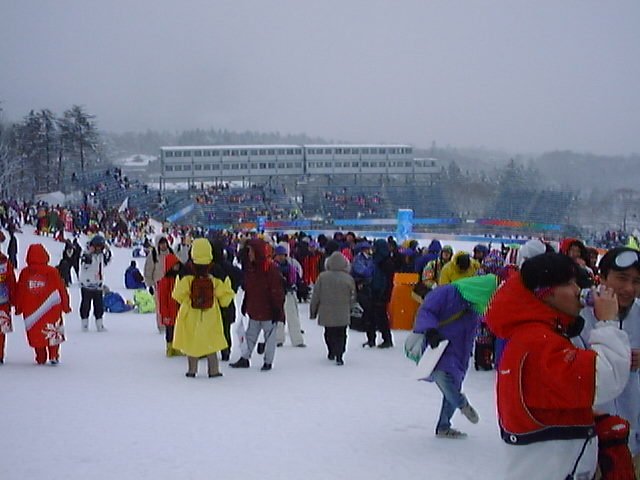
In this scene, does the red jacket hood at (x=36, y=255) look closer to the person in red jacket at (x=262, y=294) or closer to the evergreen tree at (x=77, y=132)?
the person in red jacket at (x=262, y=294)

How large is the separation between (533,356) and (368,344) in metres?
8.17

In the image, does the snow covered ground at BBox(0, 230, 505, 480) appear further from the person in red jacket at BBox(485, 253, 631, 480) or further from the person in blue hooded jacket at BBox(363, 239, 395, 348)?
the person in red jacket at BBox(485, 253, 631, 480)

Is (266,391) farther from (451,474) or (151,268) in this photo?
(151,268)

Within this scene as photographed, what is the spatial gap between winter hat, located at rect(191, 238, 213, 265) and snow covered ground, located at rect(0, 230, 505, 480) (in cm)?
131

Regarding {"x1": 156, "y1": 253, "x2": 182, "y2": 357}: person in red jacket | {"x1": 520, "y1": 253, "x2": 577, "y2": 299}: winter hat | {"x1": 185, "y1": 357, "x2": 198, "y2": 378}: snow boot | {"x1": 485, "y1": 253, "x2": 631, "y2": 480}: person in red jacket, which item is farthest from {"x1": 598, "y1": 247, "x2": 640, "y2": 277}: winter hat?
{"x1": 156, "y1": 253, "x2": 182, "y2": 357}: person in red jacket

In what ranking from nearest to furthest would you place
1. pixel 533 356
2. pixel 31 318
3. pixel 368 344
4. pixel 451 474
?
pixel 533 356
pixel 451 474
pixel 31 318
pixel 368 344

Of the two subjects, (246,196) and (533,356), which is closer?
(533,356)

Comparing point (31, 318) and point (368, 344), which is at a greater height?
point (31, 318)

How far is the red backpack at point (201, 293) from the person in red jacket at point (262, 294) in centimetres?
69

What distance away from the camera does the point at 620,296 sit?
3508mm

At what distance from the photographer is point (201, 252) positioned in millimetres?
7875

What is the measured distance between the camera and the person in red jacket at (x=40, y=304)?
845 cm

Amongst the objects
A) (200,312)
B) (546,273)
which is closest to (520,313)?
(546,273)

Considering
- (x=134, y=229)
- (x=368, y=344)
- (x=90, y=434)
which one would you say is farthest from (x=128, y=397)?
(x=134, y=229)
